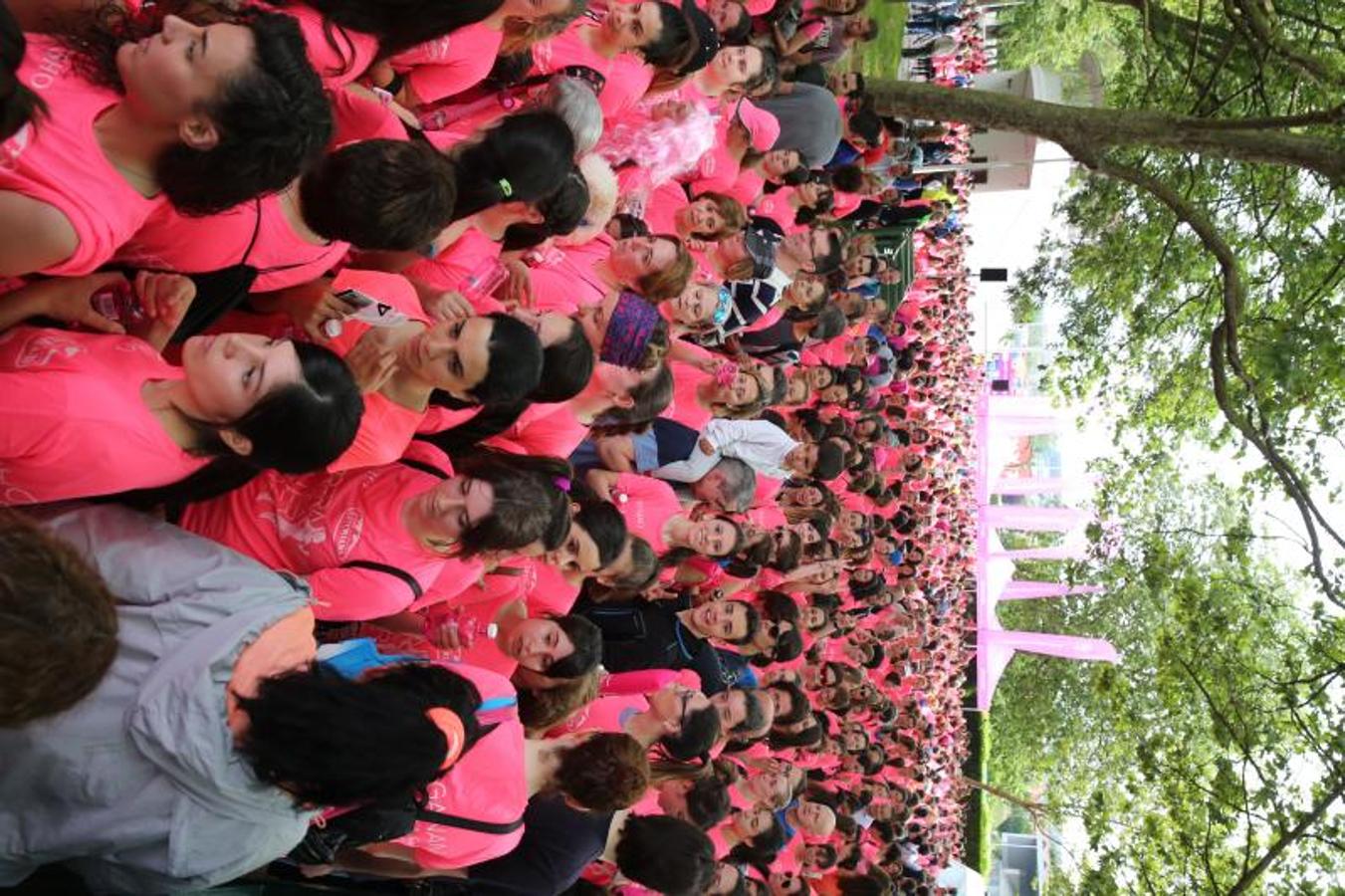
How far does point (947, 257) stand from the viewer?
18.8m

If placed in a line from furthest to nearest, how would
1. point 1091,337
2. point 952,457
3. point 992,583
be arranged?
point 992,583 → point 952,457 → point 1091,337

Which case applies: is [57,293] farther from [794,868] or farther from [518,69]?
[794,868]

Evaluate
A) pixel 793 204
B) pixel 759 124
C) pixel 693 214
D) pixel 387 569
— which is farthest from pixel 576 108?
pixel 793 204

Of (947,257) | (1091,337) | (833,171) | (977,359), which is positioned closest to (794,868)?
(833,171)

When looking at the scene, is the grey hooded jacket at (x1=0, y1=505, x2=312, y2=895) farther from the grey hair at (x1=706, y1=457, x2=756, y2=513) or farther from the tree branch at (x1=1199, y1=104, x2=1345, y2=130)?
the tree branch at (x1=1199, y1=104, x2=1345, y2=130)

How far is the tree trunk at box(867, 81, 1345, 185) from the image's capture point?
795 centimetres

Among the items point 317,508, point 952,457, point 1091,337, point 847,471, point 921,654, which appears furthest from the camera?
point 952,457

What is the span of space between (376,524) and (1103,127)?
755cm

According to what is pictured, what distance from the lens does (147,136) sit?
7.64 ft

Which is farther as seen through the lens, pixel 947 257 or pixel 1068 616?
pixel 1068 616

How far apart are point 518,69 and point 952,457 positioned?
17102mm

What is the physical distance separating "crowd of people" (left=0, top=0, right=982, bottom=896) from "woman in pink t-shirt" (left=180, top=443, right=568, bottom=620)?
1 centimetres

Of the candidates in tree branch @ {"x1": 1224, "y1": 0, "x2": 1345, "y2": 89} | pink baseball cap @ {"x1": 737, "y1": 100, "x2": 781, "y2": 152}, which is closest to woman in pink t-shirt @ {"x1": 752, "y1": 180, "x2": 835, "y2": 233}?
pink baseball cap @ {"x1": 737, "y1": 100, "x2": 781, "y2": 152}

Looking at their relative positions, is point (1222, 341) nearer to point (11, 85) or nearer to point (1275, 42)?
point (1275, 42)
